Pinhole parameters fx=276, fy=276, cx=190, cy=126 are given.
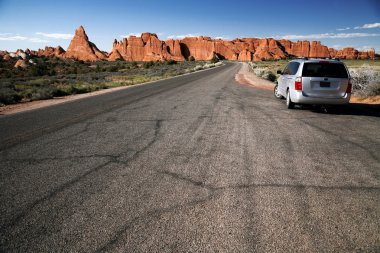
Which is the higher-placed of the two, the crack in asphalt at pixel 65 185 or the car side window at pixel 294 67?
the car side window at pixel 294 67

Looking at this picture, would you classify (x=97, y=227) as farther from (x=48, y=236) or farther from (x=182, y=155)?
(x=182, y=155)

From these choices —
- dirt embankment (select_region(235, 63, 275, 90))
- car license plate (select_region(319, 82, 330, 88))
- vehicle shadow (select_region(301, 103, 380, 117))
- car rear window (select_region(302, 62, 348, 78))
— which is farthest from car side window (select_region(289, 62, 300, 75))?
dirt embankment (select_region(235, 63, 275, 90))

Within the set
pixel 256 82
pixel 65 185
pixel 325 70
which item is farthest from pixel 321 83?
pixel 256 82

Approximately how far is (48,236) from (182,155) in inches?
103

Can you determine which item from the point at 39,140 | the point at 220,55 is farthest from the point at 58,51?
the point at 39,140

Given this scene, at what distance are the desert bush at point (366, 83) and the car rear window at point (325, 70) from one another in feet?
17.8

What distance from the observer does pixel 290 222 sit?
2.89 metres

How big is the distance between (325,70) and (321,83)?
0.49 metres

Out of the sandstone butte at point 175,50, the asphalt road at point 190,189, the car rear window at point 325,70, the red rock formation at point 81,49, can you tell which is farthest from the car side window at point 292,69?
the red rock formation at point 81,49

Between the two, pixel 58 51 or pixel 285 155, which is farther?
pixel 58 51

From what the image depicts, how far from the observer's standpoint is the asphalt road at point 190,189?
2.63 metres

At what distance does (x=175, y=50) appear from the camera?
611 ft

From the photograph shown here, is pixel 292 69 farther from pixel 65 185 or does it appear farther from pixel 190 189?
pixel 65 185

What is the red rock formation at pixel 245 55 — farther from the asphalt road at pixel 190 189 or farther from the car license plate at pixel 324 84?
the asphalt road at pixel 190 189
